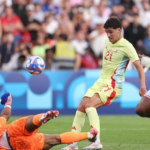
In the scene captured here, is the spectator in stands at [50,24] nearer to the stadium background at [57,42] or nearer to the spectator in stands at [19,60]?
the stadium background at [57,42]

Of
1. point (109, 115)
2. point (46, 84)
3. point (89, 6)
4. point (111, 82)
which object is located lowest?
point (109, 115)

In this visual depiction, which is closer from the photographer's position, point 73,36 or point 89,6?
point 73,36

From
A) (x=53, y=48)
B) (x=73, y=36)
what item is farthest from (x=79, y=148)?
(x=73, y=36)

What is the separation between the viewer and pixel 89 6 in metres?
17.0

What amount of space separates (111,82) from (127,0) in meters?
11.0

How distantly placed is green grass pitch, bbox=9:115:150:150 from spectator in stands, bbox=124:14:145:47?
3969 millimetres

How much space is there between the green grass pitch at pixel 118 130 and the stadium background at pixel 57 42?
867 mm

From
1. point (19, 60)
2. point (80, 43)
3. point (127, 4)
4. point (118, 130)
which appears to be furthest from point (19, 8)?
point (118, 130)

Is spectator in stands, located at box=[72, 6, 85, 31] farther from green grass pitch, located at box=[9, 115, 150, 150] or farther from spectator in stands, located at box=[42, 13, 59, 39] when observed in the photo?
green grass pitch, located at box=[9, 115, 150, 150]

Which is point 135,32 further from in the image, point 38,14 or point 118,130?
point 118,130

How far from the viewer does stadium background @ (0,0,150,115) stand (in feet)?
42.9

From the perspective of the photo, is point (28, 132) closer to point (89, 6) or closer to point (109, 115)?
point (109, 115)

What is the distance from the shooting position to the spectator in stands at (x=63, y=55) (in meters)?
13.8

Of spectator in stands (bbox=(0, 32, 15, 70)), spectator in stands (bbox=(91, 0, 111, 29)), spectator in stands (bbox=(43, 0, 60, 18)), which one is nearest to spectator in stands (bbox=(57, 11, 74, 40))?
spectator in stands (bbox=(43, 0, 60, 18))
